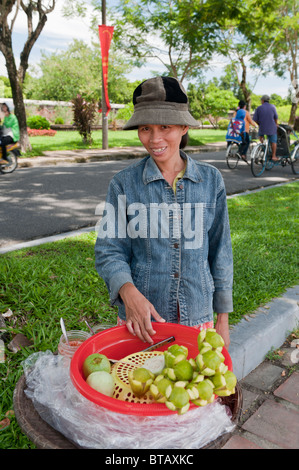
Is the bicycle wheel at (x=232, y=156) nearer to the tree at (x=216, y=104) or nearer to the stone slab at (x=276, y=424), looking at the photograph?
the stone slab at (x=276, y=424)

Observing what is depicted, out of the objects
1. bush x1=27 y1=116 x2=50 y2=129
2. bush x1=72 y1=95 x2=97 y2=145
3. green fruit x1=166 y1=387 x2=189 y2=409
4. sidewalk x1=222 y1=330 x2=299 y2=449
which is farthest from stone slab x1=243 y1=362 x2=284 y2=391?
bush x1=27 y1=116 x2=50 y2=129

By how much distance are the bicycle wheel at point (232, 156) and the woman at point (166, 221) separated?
32.2 ft

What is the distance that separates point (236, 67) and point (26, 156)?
42.0ft

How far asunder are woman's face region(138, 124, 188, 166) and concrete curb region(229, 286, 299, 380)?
1.35 meters

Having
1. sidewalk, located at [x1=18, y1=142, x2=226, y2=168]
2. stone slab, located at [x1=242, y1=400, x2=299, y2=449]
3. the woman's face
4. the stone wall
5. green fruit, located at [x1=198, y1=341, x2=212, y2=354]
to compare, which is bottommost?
stone slab, located at [x1=242, y1=400, x2=299, y2=449]

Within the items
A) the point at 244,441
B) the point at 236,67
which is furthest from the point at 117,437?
the point at 236,67

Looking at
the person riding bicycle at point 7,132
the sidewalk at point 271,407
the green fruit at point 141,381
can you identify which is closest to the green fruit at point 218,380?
the green fruit at point 141,381

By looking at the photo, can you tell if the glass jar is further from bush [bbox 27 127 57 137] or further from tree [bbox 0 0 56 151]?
bush [bbox 27 127 57 137]

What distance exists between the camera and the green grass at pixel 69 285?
252 centimetres

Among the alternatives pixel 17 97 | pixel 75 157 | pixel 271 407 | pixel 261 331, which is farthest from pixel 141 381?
pixel 17 97

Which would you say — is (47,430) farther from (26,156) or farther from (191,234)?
(26,156)

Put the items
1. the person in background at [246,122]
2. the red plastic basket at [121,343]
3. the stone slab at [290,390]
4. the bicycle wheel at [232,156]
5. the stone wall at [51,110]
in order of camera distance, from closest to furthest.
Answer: the red plastic basket at [121,343]
the stone slab at [290,390]
the person in background at [246,122]
the bicycle wheel at [232,156]
the stone wall at [51,110]

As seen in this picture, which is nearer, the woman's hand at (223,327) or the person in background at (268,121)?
the woman's hand at (223,327)

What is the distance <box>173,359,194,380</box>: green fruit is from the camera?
1088 mm
